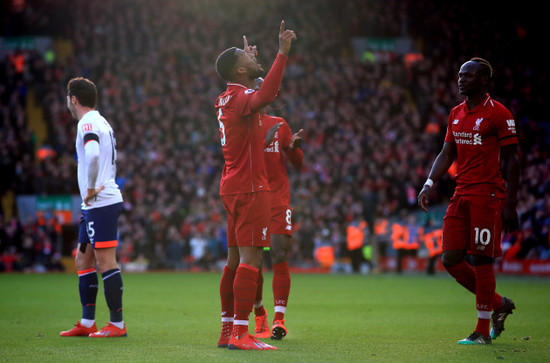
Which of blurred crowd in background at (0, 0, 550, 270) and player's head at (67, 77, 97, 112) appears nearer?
player's head at (67, 77, 97, 112)

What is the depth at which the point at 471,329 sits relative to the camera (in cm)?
840

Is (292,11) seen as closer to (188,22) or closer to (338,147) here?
(188,22)

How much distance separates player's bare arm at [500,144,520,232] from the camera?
6652 mm

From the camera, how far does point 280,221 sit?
820 cm

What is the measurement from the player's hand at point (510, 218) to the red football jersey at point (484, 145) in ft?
1.06

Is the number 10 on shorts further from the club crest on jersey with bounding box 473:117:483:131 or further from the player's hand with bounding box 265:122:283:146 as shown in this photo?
the player's hand with bounding box 265:122:283:146

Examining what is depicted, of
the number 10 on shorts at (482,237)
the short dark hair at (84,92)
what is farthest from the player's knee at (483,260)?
the short dark hair at (84,92)

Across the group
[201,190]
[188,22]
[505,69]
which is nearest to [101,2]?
[188,22]

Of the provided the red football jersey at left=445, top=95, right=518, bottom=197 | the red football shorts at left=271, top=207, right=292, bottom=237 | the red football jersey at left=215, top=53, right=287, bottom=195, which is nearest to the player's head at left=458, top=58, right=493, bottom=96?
the red football jersey at left=445, top=95, right=518, bottom=197

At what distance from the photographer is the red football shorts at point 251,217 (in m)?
6.36

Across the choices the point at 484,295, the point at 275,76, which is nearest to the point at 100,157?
the point at 275,76

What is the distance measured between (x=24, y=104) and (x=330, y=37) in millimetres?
15013

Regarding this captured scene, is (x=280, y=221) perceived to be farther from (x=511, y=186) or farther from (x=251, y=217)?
(x=511, y=186)

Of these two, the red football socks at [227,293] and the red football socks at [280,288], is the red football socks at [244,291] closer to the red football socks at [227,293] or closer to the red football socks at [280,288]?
the red football socks at [227,293]
